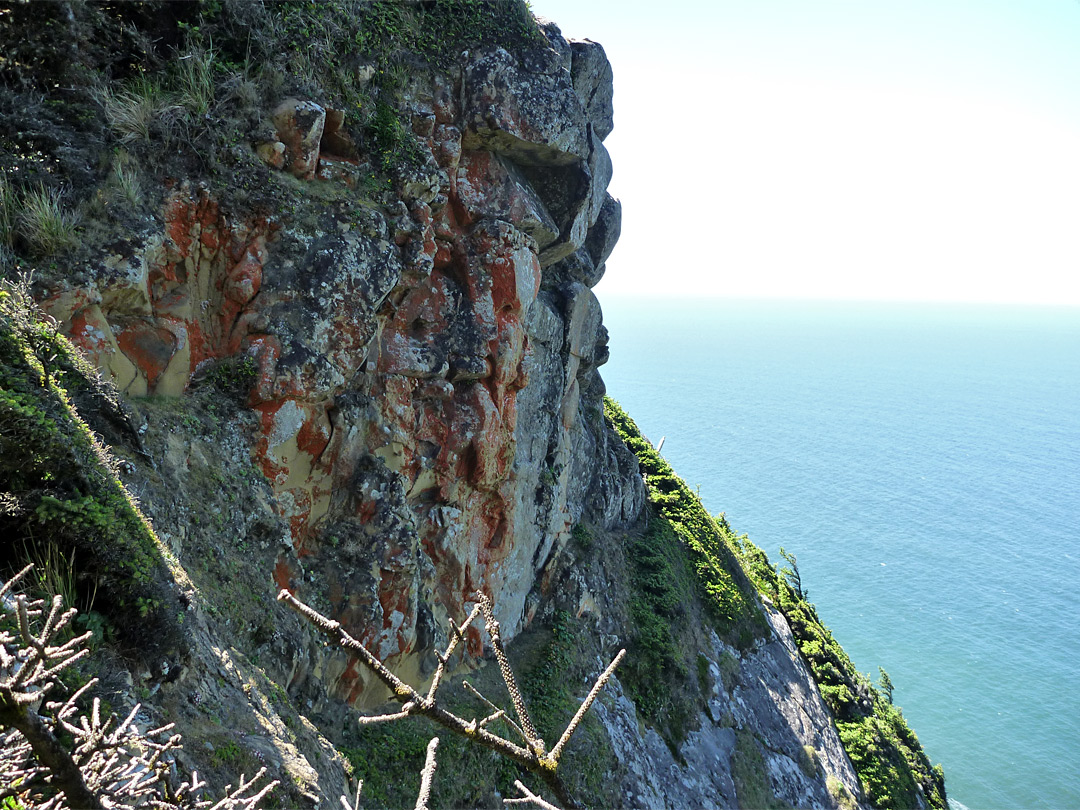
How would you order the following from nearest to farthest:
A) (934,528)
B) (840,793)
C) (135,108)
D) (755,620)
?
(135,108) < (840,793) < (755,620) < (934,528)

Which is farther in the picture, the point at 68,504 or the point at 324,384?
the point at 324,384

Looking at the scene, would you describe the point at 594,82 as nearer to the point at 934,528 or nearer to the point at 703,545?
→ the point at 703,545

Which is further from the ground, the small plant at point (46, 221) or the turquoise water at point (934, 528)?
the small plant at point (46, 221)

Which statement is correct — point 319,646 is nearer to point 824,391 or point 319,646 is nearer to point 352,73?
point 352,73

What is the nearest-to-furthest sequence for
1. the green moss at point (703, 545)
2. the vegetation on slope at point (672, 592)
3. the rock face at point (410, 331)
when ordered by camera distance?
the rock face at point (410, 331) → the vegetation on slope at point (672, 592) → the green moss at point (703, 545)

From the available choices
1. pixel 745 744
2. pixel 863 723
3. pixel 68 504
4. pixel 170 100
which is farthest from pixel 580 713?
pixel 863 723

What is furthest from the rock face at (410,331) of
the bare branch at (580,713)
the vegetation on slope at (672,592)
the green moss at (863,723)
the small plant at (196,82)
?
the green moss at (863,723)

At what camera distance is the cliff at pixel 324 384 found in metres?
7.00

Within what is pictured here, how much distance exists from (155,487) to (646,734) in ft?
46.7

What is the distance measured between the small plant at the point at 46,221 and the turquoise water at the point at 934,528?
139 feet

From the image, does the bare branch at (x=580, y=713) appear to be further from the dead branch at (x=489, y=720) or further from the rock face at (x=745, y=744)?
the rock face at (x=745, y=744)

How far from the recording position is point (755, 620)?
24.7 m

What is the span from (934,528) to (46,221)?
72.0 metres

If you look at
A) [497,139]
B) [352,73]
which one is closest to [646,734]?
[497,139]
